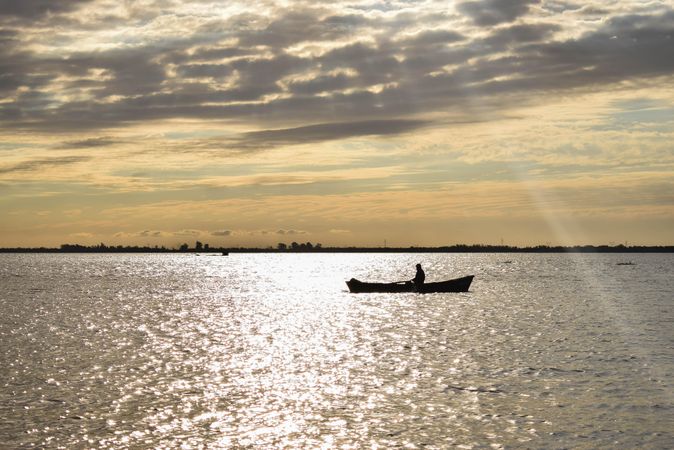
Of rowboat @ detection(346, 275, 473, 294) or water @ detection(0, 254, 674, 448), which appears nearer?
water @ detection(0, 254, 674, 448)

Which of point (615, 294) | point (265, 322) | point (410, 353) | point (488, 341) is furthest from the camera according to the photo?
point (615, 294)

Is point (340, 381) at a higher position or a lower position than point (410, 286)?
lower

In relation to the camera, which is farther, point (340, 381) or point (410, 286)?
point (410, 286)

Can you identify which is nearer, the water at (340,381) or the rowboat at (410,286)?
the water at (340,381)

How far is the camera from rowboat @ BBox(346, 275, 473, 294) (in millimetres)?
91438

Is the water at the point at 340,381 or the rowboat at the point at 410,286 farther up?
the rowboat at the point at 410,286

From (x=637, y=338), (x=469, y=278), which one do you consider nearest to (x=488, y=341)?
(x=637, y=338)

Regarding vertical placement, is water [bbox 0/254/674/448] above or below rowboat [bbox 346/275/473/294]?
below

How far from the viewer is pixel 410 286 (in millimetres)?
91312

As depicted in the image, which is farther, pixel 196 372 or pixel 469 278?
pixel 469 278

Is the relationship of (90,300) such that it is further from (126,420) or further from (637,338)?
(126,420)

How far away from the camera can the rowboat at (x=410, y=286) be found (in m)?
91.4

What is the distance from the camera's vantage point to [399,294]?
11081cm

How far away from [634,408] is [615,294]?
8545 centimetres
